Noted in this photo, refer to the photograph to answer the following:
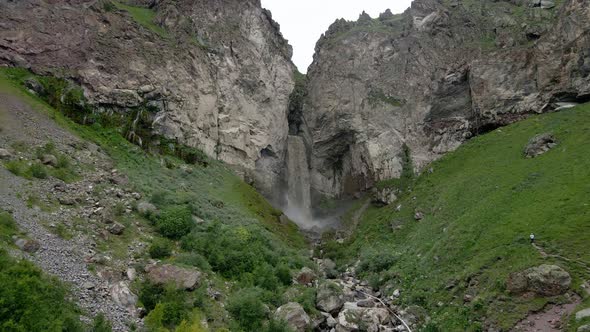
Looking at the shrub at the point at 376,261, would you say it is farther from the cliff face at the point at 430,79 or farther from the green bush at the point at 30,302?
the green bush at the point at 30,302

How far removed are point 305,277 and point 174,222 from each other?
39.5ft

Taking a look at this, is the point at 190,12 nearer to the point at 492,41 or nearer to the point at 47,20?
the point at 47,20

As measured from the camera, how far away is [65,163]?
36750mm

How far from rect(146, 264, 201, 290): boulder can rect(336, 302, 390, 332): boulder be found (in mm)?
10076

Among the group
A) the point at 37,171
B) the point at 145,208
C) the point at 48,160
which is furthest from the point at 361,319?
the point at 48,160

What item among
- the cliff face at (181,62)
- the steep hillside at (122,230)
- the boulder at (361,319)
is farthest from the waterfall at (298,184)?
the boulder at (361,319)

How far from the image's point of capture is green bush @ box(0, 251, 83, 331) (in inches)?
601

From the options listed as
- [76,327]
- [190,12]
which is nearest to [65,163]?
[76,327]

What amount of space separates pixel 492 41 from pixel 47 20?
67817 millimetres

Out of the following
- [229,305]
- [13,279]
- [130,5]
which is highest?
[130,5]

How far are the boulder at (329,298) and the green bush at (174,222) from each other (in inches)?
456

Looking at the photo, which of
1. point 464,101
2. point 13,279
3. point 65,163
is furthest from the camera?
point 464,101

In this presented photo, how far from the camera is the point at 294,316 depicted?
2761 centimetres

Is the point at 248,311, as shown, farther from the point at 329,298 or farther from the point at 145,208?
the point at 145,208
